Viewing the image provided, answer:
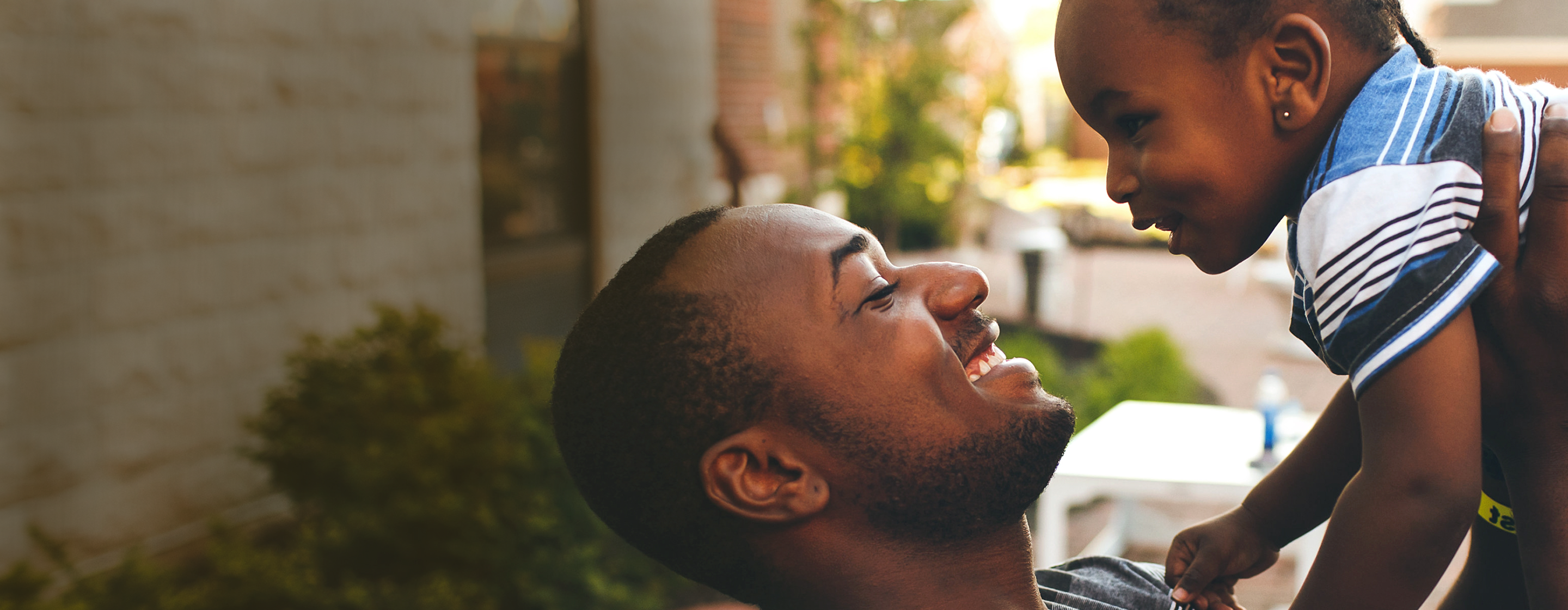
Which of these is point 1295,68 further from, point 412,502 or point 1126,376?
point 1126,376

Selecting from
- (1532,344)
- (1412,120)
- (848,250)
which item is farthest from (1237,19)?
(848,250)

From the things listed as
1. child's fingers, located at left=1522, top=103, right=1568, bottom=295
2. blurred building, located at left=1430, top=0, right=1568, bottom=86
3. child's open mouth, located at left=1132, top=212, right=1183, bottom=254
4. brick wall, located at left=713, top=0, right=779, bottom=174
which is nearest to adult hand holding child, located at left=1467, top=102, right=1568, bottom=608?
child's fingers, located at left=1522, top=103, right=1568, bottom=295

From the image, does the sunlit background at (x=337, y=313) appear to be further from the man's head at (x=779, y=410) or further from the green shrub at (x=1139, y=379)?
the man's head at (x=779, y=410)

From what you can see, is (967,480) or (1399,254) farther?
(967,480)

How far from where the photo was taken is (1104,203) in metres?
15.9

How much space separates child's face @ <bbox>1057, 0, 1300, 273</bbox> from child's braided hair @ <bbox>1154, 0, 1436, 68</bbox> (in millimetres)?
15

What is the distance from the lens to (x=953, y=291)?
1.77 meters

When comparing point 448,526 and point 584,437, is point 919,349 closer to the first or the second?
point 584,437

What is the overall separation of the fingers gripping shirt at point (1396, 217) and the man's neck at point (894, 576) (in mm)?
586

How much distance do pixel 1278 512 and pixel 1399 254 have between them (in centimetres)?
69

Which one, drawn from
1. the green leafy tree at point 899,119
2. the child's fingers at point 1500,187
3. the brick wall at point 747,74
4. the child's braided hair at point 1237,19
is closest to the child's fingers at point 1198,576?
the child's fingers at point 1500,187

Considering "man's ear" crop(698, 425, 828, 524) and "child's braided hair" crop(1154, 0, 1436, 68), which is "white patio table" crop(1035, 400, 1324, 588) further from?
"child's braided hair" crop(1154, 0, 1436, 68)

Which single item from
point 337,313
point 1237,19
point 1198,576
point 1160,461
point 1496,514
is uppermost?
point 1237,19

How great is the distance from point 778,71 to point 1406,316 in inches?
334
